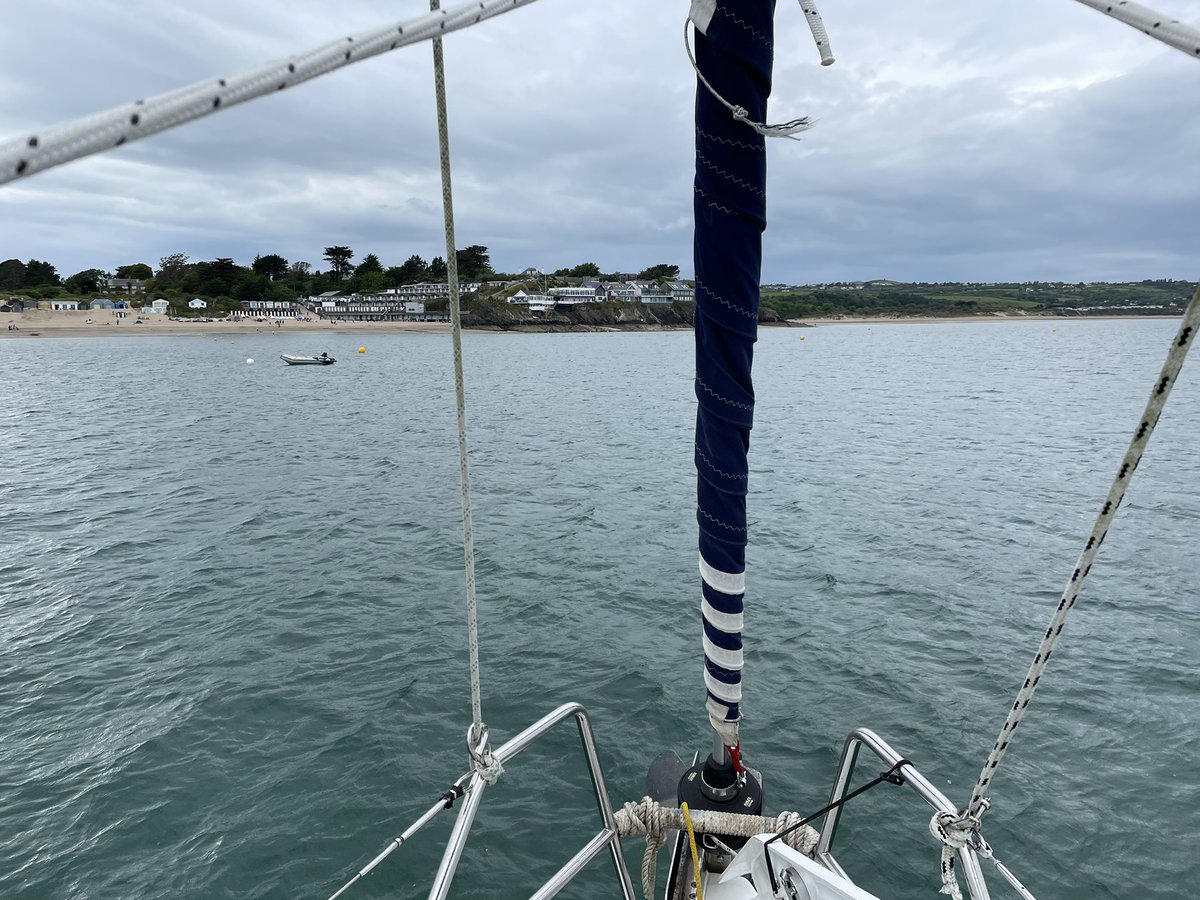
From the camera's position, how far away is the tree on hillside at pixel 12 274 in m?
161

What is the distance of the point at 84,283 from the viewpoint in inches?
6471

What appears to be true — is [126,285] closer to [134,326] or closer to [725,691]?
[134,326]

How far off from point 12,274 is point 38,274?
Result: 490 centimetres

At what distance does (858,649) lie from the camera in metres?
12.0

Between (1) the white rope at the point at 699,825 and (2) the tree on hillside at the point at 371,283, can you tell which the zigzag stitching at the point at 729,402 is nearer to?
(1) the white rope at the point at 699,825

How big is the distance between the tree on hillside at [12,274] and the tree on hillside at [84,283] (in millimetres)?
8630

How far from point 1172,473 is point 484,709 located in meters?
26.8

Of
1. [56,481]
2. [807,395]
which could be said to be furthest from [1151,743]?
[807,395]

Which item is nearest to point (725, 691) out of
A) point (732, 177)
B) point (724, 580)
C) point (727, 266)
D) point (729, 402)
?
point (724, 580)

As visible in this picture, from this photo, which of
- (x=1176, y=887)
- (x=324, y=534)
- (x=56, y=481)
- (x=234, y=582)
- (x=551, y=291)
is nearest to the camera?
(x=1176, y=887)

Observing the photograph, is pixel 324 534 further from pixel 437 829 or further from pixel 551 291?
pixel 551 291

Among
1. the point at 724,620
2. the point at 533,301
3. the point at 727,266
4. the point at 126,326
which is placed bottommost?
the point at 126,326

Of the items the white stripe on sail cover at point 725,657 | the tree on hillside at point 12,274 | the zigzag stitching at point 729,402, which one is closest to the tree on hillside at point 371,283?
the tree on hillside at point 12,274

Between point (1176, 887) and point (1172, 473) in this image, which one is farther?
point (1172, 473)
